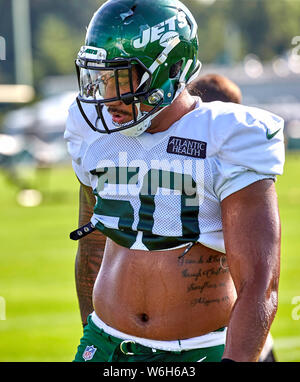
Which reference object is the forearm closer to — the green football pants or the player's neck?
the green football pants

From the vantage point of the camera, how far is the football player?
3.01 meters

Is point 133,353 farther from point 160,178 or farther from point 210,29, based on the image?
point 210,29

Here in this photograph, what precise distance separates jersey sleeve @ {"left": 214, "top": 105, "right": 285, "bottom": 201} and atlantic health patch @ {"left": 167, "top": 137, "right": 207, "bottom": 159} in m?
0.06

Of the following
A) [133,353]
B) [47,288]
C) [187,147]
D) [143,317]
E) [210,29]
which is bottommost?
[210,29]

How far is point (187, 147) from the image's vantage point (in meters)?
3.07

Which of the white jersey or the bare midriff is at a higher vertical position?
the white jersey

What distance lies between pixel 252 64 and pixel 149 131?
55.1 m

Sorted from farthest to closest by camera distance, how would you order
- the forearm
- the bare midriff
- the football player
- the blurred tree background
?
the blurred tree background
the bare midriff
the football player
the forearm

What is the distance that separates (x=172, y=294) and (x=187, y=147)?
50 cm

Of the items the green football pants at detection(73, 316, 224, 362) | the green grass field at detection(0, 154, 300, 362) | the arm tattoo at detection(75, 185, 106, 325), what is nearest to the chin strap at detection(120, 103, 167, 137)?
the arm tattoo at detection(75, 185, 106, 325)

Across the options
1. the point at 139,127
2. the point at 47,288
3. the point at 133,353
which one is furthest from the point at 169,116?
the point at 47,288

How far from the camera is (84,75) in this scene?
319cm
